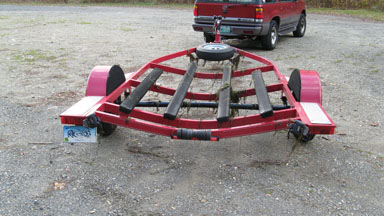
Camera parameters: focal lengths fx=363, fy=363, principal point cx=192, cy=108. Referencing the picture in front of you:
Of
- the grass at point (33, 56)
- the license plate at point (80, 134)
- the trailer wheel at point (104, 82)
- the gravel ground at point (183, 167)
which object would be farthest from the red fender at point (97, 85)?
the grass at point (33, 56)

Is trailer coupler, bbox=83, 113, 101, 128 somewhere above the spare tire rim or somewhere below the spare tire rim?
below

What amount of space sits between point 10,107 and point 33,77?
71.8 inches

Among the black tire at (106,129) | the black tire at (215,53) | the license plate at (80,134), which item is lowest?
the black tire at (106,129)

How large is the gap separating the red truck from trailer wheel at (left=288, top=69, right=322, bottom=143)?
5.39m

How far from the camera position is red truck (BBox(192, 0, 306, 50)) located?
30.7 ft

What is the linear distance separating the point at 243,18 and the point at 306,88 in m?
5.98

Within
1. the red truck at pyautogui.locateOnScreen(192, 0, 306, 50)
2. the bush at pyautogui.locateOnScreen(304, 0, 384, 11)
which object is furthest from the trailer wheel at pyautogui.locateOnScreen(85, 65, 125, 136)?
the bush at pyautogui.locateOnScreen(304, 0, 384, 11)

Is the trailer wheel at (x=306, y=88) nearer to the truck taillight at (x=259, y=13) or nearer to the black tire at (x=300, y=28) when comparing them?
the truck taillight at (x=259, y=13)

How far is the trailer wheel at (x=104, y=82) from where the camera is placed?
12.9 ft

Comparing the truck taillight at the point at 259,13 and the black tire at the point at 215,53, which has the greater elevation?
the truck taillight at the point at 259,13

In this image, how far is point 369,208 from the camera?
3002 millimetres

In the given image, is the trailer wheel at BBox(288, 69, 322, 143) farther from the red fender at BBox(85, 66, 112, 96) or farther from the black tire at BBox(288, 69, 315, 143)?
the red fender at BBox(85, 66, 112, 96)

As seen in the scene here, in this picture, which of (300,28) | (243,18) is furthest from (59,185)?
(300,28)

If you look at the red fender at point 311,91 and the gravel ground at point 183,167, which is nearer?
the gravel ground at point 183,167
